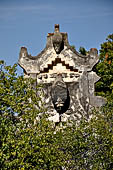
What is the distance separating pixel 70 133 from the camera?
30.4 feet

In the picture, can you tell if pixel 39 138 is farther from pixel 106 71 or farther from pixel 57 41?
pixel 106 71

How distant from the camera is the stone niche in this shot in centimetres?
1184

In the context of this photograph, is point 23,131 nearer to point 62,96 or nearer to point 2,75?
point 2,75

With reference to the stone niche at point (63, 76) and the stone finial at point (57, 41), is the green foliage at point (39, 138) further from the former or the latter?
the stone finial at point (57, 41)

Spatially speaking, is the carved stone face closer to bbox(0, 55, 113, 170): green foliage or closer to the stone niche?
the stone niche

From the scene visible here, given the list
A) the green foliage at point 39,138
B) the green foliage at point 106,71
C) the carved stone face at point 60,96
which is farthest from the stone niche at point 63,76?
the green foliage at point 106,71

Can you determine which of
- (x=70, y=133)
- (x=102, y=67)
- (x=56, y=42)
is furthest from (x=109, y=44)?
(x=70, y=133)

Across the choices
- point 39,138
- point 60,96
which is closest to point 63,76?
point 60,96

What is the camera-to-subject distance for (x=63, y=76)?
1222 cm

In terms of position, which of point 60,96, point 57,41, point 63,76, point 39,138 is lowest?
point 39,138

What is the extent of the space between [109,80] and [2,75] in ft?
49.4

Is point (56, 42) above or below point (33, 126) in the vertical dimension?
above

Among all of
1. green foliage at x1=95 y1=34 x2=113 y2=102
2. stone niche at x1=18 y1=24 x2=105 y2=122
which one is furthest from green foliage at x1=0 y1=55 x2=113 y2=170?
green foliage at x1=95 y1=34 x2=113 y2=102

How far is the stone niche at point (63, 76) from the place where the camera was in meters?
11.8
